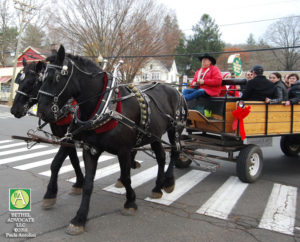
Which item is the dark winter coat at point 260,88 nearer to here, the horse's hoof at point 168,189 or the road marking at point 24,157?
the horse's hoof at point 168,189

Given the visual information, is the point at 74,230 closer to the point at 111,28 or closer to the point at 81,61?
the point at 81,61

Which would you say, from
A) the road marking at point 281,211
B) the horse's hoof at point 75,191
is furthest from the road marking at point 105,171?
the road marking at point 281,211

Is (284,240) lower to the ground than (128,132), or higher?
lower

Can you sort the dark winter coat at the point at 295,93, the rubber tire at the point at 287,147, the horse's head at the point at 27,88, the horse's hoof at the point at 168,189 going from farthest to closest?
the rubber tire at the point at 287,147 < the dark winter coat at the point at 295,93 < the horse's hoof at the point at 168,189 < the horse's head at the point at 27,88

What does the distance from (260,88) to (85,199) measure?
13.5ft

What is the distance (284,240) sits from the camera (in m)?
3.34

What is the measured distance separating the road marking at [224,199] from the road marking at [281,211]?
→ 50 cm

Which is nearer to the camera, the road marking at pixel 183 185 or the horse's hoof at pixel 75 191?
the road marking at pixel 183 185

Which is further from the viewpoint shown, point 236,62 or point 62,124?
point 236,62

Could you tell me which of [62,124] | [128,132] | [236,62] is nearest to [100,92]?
[128,132]

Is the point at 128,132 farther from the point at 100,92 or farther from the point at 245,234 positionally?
the point at 245,234

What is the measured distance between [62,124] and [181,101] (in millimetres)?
2181

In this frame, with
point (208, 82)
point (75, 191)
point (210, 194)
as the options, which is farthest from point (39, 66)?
point (210, 194)

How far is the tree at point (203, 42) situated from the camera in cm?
4362
